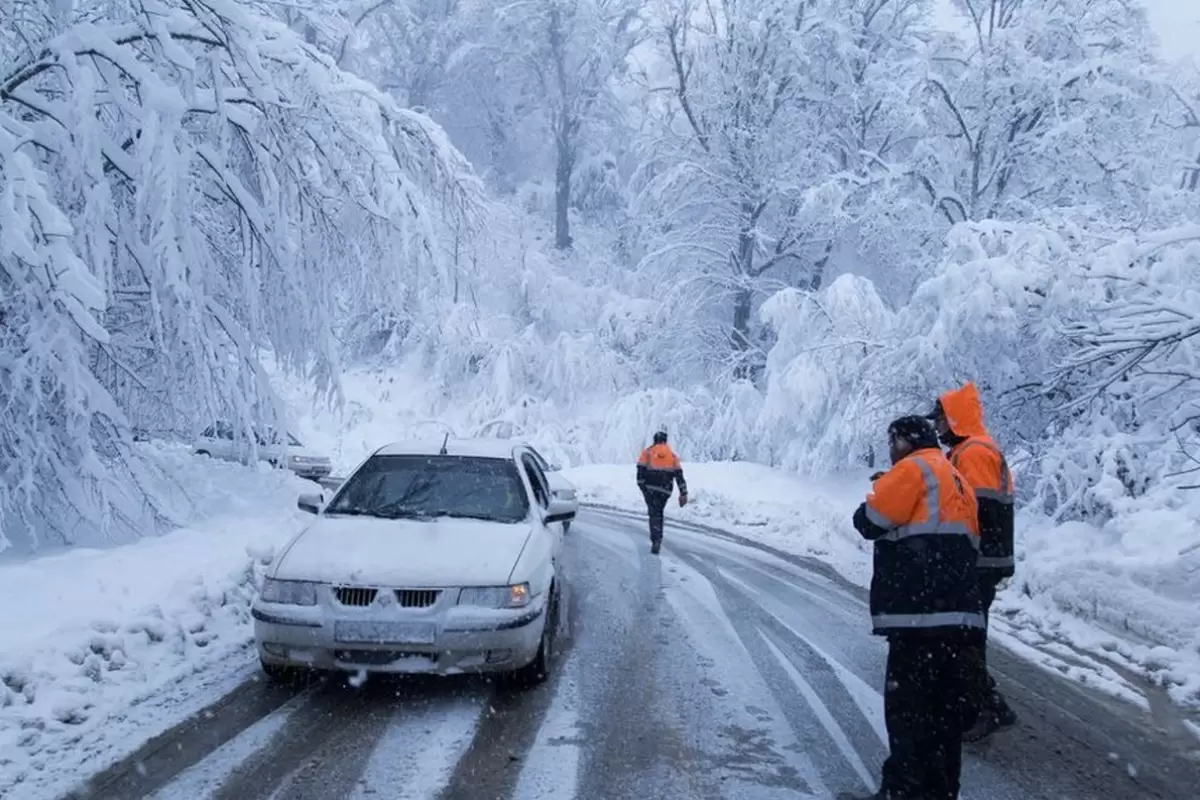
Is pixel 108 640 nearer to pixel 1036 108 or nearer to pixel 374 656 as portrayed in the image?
pixel 374 656

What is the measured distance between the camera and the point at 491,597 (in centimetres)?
552

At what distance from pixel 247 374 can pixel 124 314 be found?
4.74 ft

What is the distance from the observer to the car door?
7.12 m

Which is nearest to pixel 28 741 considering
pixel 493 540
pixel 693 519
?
pixel 493 540

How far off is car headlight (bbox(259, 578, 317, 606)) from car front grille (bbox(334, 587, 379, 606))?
0.16 meters

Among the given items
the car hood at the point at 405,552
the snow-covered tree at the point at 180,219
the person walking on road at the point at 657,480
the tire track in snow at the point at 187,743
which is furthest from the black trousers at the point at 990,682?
the person walking on road at the point at 657,480

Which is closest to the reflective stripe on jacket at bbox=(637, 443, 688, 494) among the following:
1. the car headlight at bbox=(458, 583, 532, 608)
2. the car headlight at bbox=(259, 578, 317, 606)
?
the car headlight at bbox=(458, 583, 532, 608)

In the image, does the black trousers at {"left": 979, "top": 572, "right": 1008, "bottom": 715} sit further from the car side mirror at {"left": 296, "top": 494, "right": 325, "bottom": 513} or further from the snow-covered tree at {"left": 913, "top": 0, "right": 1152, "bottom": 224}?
the snow-covered tree at {"left": 913, "top": 0, "right": 1152, "bottom": 224}

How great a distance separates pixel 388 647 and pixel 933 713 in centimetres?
301

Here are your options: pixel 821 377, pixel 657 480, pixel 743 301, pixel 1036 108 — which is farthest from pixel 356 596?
pixel 743 301

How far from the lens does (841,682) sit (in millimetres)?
6383

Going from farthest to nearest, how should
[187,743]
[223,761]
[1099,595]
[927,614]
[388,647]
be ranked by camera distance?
[1099,595] → [388,647] → [187,743] → [223,761] → [927,614]

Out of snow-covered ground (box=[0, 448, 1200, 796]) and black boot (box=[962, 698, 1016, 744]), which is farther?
black boot (box=[962, 698, 1016, 744])

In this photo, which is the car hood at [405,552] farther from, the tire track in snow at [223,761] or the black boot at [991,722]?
the black boot at [991,722]
